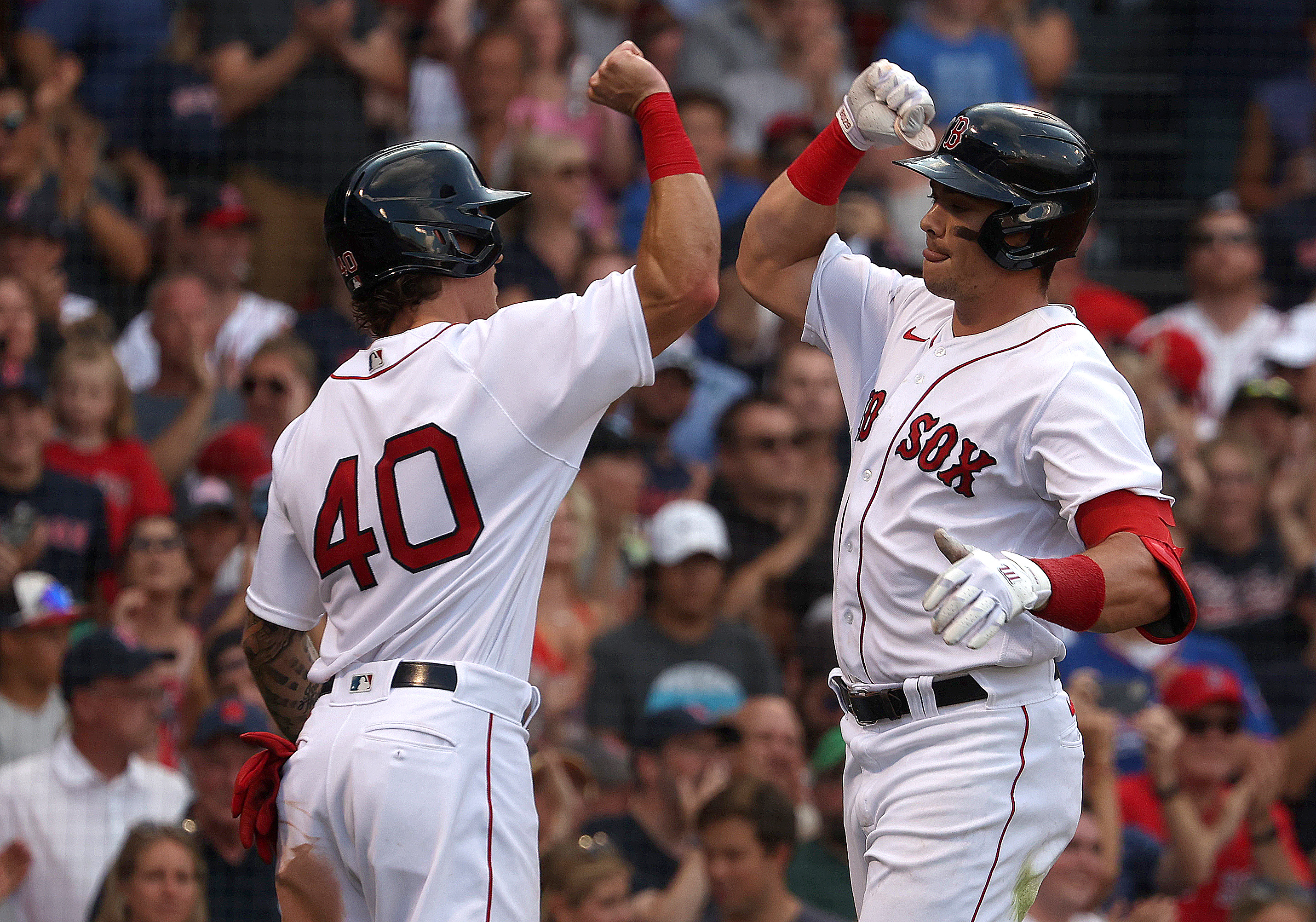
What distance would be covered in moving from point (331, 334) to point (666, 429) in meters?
1.44

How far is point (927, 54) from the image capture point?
8359mm

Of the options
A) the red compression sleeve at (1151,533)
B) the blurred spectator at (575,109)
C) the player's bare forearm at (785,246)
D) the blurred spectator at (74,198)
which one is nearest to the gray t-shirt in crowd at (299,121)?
the blurred spectator at (74,198)

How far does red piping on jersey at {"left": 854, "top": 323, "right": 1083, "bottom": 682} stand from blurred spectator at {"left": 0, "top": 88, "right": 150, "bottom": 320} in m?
5.04

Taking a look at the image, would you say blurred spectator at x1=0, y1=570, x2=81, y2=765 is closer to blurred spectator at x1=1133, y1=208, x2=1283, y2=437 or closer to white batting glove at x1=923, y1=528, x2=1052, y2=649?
white batting glove at x1=923, y1=528, x2=1052, y2=649

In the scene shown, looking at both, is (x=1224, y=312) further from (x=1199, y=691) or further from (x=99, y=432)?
(x=99, y=432)

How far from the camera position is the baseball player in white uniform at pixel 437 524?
2.81m

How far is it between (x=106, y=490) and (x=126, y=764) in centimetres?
124

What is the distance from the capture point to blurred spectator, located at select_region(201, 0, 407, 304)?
759 centimetres

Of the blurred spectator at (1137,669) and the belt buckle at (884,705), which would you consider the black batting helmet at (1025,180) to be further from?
the blurred spectator at (1137,669)

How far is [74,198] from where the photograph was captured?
7.27 meters

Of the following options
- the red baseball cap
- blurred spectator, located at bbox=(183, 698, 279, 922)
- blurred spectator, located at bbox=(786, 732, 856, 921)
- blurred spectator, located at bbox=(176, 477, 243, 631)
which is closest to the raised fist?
blurred spectator, located at bbox=(183, 698, 279, 922)

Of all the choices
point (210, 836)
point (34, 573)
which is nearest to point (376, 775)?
point (210, 836)

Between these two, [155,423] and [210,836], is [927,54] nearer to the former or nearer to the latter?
[155,423]

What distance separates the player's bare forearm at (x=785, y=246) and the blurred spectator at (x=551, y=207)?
3.66 m
